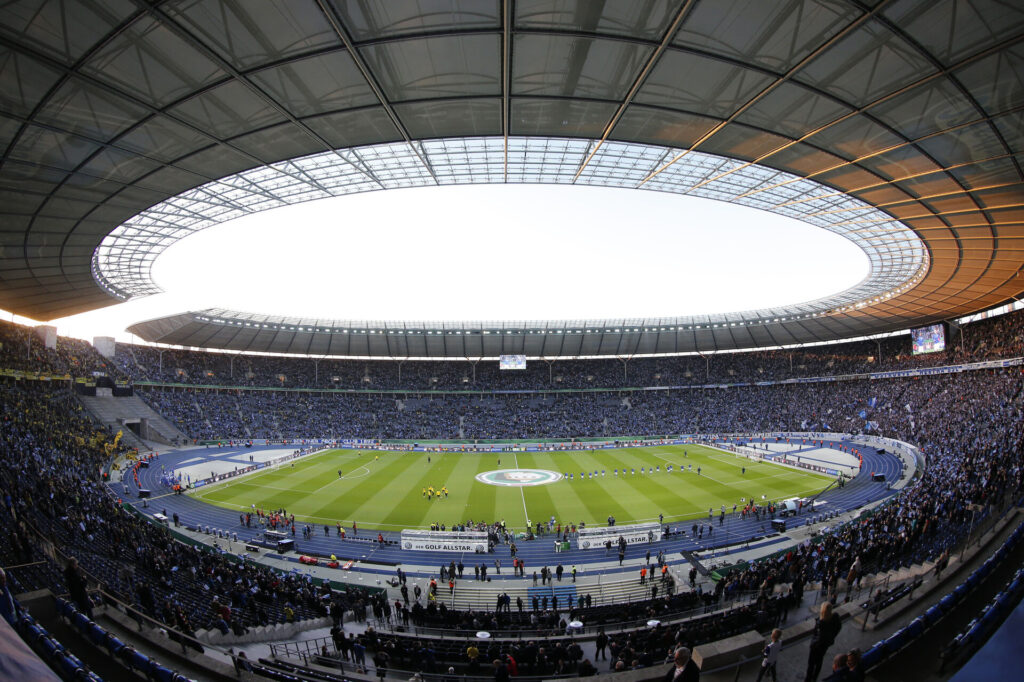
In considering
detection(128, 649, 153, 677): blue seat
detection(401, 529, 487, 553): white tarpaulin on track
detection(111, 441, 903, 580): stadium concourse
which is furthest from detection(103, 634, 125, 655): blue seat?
detection(401, 529, 487, 553): white tarpaulin on track

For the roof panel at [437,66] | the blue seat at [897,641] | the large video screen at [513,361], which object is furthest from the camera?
the large video screen at [513,361]

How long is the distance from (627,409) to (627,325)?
12360 millimetres

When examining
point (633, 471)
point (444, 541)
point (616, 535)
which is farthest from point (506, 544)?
point (633, 471)

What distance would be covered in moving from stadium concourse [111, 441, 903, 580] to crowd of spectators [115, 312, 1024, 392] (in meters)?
33.4

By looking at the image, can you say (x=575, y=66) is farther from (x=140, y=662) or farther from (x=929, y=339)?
(x=929, y=339)

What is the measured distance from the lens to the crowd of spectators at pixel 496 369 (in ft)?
207

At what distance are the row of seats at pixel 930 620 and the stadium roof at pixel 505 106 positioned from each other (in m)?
10.8

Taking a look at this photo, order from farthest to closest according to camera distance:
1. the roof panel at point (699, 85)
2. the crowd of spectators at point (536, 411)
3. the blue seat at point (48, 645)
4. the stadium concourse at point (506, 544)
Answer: the crowd of spectators at point (536, 411), the stadium concourse at point (506, 544), the roof panel at point (699, 85), the blue seat at point (48, 645)

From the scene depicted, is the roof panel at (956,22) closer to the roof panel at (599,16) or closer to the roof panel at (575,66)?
the roof panel at (599,16)

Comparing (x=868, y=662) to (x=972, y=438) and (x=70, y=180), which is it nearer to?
(x=70, y=180)

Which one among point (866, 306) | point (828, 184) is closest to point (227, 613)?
point (828, 184)

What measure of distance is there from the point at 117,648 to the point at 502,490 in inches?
1209

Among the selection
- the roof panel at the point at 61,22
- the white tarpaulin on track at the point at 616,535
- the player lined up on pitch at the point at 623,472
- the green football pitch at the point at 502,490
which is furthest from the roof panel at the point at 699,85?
the player lined up on pitch at the point at 623,472

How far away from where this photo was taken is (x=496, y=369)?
76188 mm
